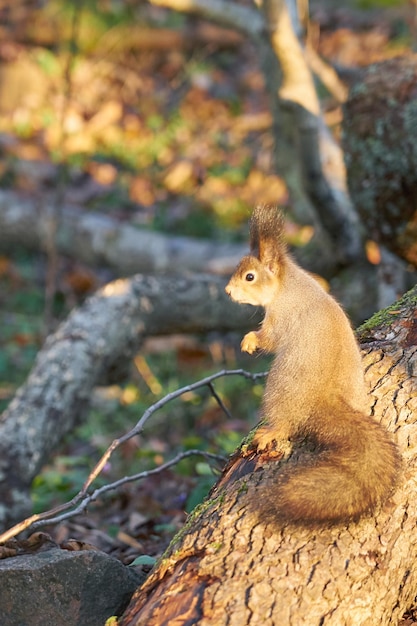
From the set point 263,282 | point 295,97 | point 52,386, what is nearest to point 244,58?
point 295,97

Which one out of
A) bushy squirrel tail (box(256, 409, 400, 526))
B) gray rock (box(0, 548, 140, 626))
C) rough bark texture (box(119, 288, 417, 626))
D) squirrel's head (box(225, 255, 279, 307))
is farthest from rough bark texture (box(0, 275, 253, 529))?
bushy squirrel tail (box(256, 409, 400, 526))

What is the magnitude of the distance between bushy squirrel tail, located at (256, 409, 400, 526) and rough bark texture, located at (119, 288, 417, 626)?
4 cm

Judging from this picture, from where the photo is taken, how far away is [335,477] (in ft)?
6.93

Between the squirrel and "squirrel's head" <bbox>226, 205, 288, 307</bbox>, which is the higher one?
"squirrel's head" <bbox>226, 205, 288, 307</bbox>

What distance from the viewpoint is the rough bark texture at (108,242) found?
6.72 metres

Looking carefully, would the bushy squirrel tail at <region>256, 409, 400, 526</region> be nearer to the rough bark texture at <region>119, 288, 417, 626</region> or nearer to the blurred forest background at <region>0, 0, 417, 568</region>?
the rough bark texture at <region>119, 288, 417, 626</region>

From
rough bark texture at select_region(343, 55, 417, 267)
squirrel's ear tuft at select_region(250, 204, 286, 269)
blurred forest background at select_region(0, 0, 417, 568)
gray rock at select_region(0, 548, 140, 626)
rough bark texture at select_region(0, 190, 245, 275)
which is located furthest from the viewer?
rough bark texture at select_region(0, 190, 245, 275)

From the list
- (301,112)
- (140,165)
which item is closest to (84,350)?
(301,112)

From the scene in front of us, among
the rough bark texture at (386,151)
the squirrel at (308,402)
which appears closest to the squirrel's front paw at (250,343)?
the squirrel at (308,402)

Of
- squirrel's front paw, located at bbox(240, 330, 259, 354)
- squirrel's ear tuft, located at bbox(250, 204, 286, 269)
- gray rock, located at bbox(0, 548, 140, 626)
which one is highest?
squirrel's ear tuft, located at bbox(250, 204, 286, 269)

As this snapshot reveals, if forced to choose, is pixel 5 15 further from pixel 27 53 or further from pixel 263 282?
pixel 263 282

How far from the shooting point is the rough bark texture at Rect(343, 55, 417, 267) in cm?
438

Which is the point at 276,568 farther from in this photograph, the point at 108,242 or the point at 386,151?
the point at 108,242

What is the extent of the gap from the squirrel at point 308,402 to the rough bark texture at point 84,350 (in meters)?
1.55
